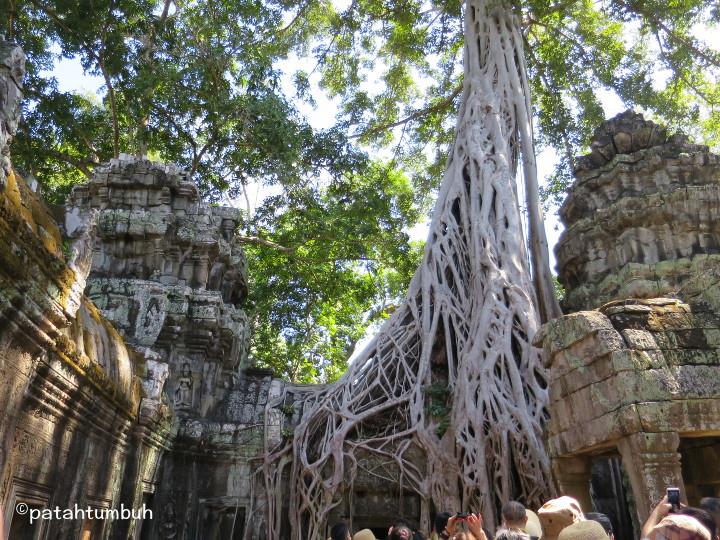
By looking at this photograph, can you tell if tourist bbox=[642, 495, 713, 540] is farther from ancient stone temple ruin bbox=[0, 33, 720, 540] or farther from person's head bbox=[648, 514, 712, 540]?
ancient stone temple ruin bbox=[0, 33, 720, 540]

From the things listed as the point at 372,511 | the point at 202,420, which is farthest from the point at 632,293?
the point at 202,420

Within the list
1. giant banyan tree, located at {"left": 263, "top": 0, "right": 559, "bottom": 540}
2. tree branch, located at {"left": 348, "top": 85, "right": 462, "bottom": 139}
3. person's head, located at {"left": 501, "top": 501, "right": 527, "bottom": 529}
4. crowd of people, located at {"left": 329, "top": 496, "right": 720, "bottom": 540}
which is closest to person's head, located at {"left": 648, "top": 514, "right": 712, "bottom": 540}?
crowd of people, located at {"left": 329, "top": 496, "right": 720, "bottom": 540}

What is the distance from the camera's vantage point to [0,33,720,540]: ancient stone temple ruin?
10.7 feet

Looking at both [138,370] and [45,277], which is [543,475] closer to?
[138,370]

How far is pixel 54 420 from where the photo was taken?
3.66 metres

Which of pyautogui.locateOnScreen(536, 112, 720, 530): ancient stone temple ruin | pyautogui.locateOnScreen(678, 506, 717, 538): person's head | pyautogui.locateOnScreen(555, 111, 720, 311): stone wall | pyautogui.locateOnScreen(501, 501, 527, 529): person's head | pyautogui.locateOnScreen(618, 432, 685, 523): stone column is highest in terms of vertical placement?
pyautogui.locateOnScreen(555, 111, 720, 311): stone wall

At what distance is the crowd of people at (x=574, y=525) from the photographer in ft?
5.28

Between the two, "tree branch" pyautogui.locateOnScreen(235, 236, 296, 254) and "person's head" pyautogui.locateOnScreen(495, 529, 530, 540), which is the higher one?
"tree branch" pyautogui.locateOnScreen(235, 236, 296, 254)

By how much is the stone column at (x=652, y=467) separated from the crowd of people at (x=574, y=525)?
30.4 inches

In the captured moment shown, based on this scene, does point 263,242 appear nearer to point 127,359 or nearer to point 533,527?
point 127,359

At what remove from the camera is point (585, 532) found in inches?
72.7

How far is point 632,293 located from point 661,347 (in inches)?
117

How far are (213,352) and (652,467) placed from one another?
4.52 metres

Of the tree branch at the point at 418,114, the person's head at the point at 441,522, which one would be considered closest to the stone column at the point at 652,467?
the person's head at the point at 441,522
